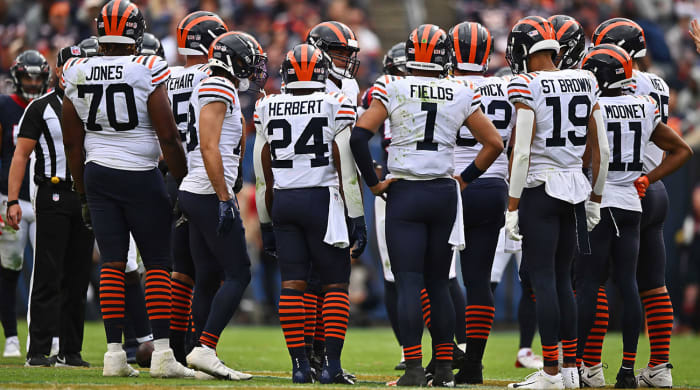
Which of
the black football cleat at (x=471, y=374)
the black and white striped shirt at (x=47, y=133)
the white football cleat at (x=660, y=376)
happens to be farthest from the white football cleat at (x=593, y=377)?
the black and white striped shirt at (x=47, y=133)

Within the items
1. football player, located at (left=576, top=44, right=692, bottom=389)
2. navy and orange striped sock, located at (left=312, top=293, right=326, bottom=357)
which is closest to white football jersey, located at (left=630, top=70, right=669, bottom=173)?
football player, located at (left=576, top=44, right=692, bottom=389)

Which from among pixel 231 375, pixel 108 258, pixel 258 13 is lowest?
pixel 231 375

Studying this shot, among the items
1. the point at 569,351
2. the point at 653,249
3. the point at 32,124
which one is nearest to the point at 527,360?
the point at 653,249

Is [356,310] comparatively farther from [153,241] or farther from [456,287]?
[153,241]

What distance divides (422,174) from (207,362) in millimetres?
1956

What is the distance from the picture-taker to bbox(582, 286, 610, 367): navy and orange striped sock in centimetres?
741

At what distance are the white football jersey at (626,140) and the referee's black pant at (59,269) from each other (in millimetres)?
4185

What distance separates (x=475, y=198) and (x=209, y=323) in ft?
6.92

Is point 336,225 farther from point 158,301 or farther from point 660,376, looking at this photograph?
point 660,376

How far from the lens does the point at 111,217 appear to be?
7156 mm

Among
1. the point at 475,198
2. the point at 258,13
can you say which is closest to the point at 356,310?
the point at 258,13

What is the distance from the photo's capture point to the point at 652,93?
767 centimetres

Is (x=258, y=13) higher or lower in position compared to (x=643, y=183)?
higher

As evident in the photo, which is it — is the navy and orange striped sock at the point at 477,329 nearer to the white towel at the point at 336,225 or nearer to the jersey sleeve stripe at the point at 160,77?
the white towel at the point at 336,225
